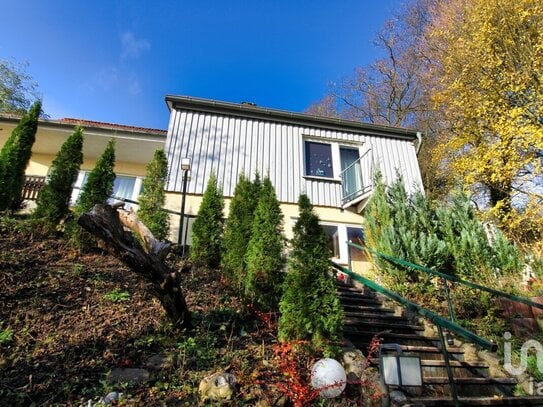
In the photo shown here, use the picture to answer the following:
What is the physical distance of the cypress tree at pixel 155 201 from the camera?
714 centimetres

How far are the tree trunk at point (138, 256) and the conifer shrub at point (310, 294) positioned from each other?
1269 mm

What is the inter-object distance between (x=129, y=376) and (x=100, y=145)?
9.15 metres

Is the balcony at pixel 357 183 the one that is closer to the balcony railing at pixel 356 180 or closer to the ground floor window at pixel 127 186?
the balcony railing at pixel 356 180

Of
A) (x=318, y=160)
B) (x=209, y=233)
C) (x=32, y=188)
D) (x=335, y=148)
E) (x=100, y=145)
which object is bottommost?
(x=209, y=233)

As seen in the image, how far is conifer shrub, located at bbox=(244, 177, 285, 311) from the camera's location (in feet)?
15.4

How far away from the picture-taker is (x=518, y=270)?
6.33 metres

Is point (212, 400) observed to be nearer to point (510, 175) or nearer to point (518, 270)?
point (518, 270)

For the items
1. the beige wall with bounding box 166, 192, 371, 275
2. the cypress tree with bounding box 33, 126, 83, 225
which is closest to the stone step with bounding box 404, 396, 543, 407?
the beige wall with bounding box 166, 192, 371, 275

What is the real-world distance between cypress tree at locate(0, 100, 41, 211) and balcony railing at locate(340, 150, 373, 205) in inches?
330

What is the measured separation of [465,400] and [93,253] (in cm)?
600

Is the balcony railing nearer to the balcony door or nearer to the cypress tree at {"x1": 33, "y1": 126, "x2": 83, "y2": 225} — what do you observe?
the balcony door

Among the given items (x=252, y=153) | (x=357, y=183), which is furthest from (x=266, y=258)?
(x=357, y=183)

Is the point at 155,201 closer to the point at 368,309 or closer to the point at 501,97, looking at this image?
the point at 368,309

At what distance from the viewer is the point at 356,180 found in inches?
380
